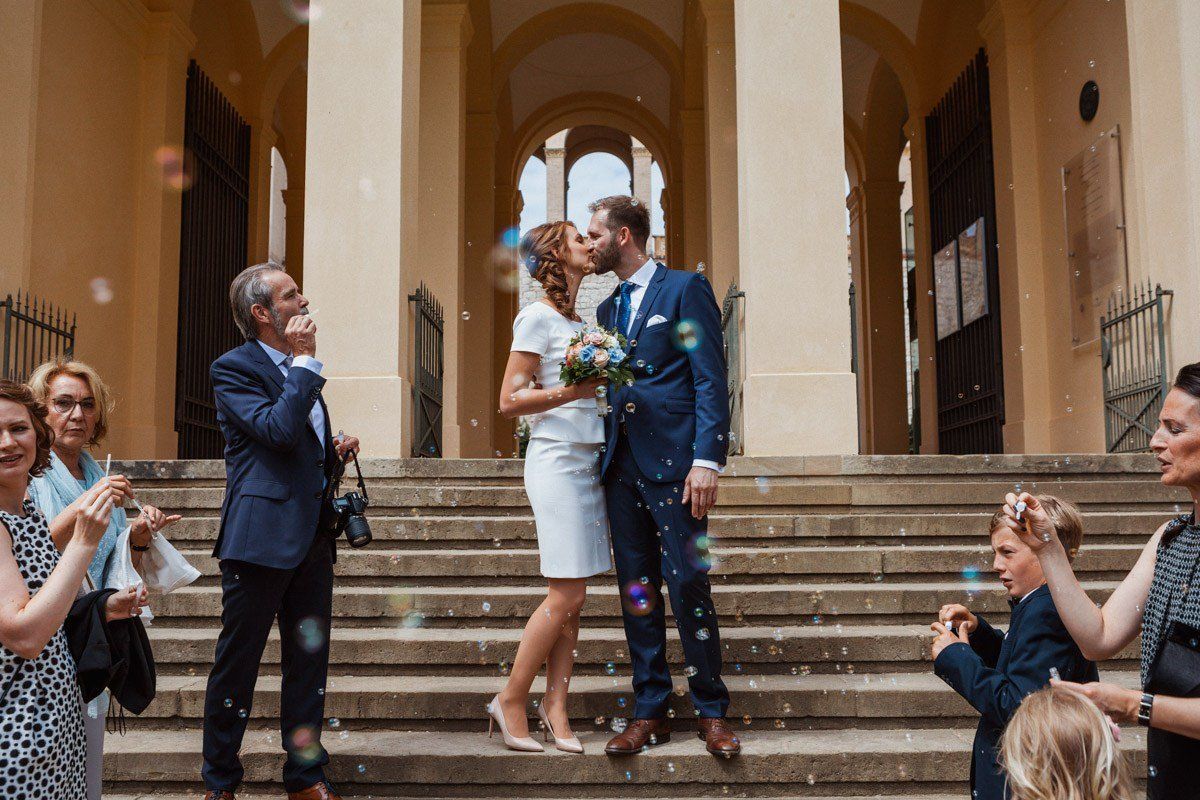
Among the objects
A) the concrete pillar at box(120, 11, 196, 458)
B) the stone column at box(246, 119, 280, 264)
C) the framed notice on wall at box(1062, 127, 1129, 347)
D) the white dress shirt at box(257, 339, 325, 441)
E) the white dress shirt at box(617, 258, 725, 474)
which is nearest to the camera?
the white dress shirt at box(257, 339, 325, 441)

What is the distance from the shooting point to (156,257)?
37.6 feet

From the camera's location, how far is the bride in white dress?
3486 millimetres

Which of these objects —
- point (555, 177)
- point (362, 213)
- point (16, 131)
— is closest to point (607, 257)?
point (362, 213)

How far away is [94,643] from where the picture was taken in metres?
2.32

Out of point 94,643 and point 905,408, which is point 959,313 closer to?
point 905,408

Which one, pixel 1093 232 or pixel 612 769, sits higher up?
pixel 1093 232

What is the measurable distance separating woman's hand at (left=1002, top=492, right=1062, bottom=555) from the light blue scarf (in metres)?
2.39

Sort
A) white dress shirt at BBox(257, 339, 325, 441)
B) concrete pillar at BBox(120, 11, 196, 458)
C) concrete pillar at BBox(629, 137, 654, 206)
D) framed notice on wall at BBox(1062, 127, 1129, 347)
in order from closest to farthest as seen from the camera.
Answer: white dress shirt at BBox(257, 339, 325, 441) → framed notice on wall at BBox(1062, 127, 1129, 347) → concrete pillar at BBox(120, 11, 196, 458) → concrete pillar at BBox(629, 137, 654, 206)

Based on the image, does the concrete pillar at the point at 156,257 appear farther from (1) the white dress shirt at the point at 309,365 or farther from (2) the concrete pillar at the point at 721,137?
(1) the white dress shirt at the point at 309,365

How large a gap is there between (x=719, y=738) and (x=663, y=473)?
950 mm

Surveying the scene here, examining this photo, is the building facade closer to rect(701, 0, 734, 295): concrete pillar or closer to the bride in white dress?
rect(701, 0, 734, 295): concrete pillar

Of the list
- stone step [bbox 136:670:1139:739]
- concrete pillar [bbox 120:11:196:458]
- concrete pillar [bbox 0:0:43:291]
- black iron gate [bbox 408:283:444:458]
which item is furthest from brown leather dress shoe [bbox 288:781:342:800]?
concrete pillar [bbox 120:11:196:458]

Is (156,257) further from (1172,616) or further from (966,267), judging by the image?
(1172,616)

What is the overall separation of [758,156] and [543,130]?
12.1 meters
